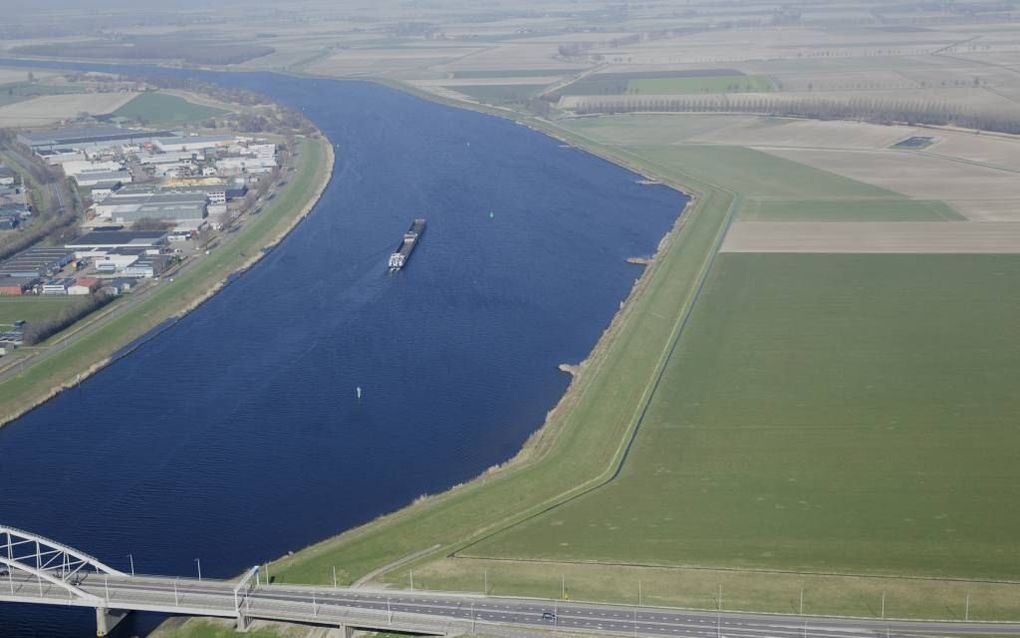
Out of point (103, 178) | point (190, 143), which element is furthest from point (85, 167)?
point (190, 143)

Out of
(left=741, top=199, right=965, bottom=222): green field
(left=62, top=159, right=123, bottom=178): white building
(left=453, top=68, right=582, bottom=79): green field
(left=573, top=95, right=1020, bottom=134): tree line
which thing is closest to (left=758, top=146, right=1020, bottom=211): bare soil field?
(left=741, top=199, right=965, bottom=222): green field

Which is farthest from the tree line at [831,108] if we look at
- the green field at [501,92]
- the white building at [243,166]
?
the white building at [243,166]

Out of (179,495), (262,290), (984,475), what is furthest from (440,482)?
(262,290)

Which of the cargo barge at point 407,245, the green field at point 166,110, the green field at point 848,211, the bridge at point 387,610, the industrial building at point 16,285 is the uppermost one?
the green field at point 848,211

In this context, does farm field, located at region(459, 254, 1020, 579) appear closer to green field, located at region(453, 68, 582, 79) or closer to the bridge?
the bridge

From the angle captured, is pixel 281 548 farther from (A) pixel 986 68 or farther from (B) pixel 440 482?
(A) pixel 986 68

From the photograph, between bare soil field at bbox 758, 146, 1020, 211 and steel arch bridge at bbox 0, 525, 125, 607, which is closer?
steel arch bridge at bbox 0, 525, 125, 607

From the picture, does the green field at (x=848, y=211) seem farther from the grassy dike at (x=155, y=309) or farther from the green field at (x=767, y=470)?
the grassy dike at (x=155, y=309)

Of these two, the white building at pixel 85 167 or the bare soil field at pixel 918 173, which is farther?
the white building at pixel 85 167
